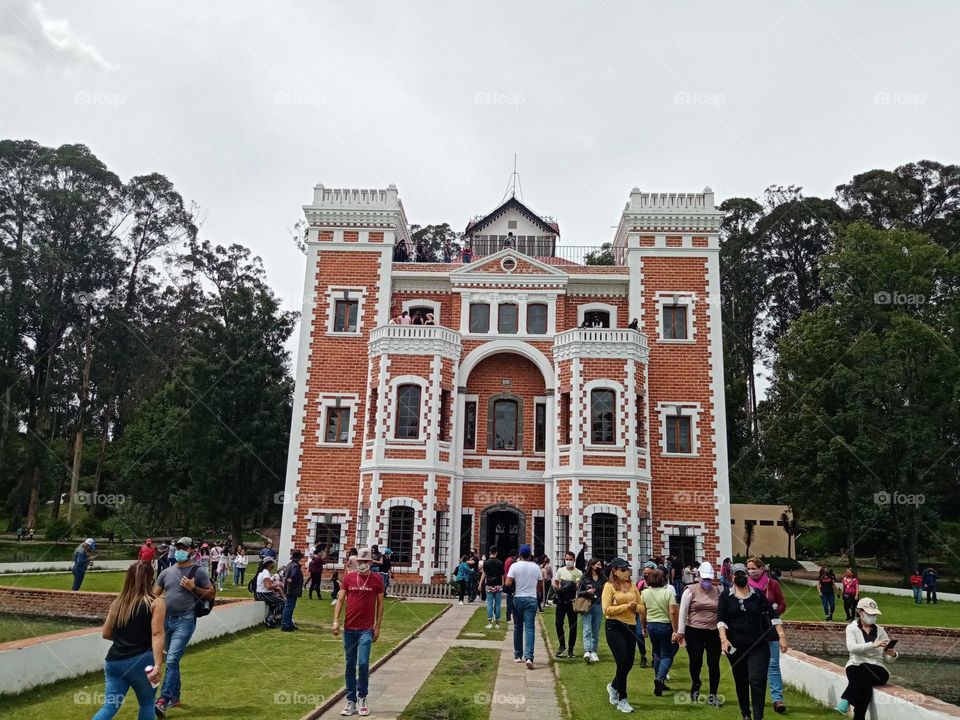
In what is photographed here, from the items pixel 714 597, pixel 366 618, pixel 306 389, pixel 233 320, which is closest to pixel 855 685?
pixel 714 597

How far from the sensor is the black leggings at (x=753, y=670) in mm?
7473

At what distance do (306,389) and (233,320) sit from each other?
14.6m

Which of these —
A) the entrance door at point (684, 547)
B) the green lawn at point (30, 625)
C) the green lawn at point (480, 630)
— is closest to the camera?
the green lawn at point (30, 625)

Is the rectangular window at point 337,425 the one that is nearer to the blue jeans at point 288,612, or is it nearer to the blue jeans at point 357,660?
the blue jeans at point 288,612

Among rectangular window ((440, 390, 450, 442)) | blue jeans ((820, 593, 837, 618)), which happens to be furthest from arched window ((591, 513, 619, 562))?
blue jeans ((820, 593, 837, 618))

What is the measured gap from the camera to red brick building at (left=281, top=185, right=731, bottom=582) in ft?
82.3

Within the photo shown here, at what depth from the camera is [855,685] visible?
7285 mm

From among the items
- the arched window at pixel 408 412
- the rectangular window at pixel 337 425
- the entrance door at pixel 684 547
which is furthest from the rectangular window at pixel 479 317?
the entrance door at pixel 684 547

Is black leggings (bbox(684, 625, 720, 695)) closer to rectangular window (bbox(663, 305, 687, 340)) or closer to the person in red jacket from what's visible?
the person in red jacket

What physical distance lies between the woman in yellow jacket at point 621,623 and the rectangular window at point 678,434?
18101mm

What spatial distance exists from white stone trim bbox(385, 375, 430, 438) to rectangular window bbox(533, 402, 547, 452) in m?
4.39

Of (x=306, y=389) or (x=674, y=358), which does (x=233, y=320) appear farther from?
(x=674, y=358)

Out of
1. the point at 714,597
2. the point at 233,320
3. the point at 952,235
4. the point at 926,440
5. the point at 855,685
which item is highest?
the point at 952,235

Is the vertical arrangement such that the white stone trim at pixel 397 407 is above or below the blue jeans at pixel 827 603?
above
